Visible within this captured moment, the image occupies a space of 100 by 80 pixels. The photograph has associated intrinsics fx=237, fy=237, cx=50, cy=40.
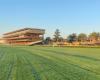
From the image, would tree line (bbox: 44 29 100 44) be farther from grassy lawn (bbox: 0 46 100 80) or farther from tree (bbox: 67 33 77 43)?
grassy lawn (bbox: 0 46 100 80)

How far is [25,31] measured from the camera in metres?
145

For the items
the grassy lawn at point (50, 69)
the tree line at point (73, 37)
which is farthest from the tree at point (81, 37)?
the grassy lawn at point (50, 69)

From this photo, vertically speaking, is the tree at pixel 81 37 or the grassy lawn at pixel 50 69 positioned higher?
the tree at pixel 81 37

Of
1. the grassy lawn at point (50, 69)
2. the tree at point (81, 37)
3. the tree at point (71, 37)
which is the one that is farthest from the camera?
the tree at point (71, 37)

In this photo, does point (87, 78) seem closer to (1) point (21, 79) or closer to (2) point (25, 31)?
(1) point (21, 79)

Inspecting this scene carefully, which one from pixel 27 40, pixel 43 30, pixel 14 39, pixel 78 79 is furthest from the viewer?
pixel 14 39

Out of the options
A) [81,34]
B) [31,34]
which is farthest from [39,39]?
[81,34]

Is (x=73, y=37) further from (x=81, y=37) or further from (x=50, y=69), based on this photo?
(x=50, y=69)

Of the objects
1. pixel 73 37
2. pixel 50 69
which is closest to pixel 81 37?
pixel 73 37

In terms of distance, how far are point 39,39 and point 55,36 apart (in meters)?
16.3

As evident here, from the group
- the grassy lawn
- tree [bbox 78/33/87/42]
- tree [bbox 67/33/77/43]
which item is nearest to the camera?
the grassy lawn

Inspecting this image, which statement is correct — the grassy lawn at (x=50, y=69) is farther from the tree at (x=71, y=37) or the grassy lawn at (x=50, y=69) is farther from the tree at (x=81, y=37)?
the tree at (x=71, y=37)

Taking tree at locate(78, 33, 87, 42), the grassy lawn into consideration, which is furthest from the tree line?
the grassy lawn

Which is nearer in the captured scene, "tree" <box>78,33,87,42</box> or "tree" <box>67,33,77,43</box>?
"tree" <box>78,33,87,42</box>
